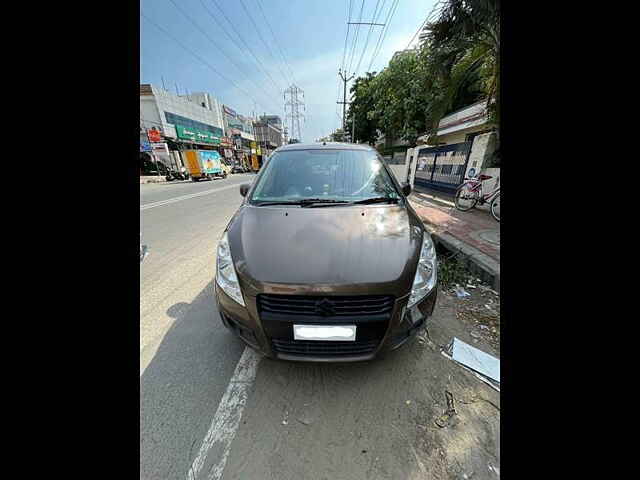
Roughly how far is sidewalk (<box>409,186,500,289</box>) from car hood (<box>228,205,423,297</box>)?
5.85ft

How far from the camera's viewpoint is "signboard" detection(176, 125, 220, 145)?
93.4 ft

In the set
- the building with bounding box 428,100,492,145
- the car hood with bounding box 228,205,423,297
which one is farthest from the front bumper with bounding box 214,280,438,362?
the building with bounding box 428,100,492,145

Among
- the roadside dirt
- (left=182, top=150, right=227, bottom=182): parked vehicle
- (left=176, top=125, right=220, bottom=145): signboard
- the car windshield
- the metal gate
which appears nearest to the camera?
the roadside dirt

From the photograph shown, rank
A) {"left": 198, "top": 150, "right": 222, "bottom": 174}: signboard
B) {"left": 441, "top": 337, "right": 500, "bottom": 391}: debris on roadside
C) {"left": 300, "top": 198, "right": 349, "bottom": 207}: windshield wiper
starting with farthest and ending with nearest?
{"left": 198, "top": 150, "right": 222, "bottom": 174}: signboard → {"left": 300, "top": 198, "right": 349, "bottom": 207}: windshield wiper → {"left": 441, "top": 337, "right": 500, "bottom": 391}: debris on roadside

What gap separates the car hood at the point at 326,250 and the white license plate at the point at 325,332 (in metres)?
0.20

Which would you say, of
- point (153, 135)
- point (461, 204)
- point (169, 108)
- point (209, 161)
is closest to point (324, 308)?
point (461, 204)

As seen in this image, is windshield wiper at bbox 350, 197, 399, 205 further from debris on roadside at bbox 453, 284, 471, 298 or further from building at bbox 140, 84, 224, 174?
building at bbox 140, 84, 224, 174

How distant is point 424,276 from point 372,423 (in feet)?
2.87

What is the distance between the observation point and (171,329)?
222cm
